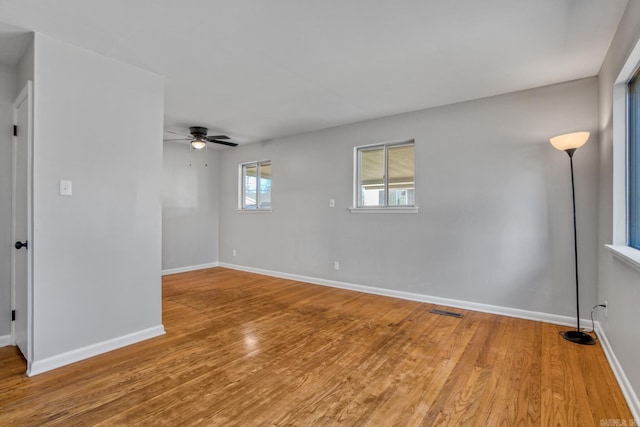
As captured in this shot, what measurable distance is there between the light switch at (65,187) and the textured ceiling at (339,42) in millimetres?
1091

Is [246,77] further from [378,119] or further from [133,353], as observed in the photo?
[133,353]

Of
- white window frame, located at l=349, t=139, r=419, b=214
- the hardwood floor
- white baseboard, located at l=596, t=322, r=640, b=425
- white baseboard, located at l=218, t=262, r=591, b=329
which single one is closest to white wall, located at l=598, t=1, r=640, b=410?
white baseboard, located at l=596, t=322, r=640, b=425

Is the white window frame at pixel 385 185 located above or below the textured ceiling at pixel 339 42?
below

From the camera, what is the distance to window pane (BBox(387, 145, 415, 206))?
4129 millimetres

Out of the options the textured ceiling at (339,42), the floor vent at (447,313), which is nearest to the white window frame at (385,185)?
the textured ceiling at (339,42)

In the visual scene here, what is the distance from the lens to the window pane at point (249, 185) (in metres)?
6.12

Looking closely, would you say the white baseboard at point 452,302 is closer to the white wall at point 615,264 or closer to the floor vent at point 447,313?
the floor vent at point 447,313

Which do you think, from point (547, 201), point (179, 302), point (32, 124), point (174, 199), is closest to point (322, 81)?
point (32, 124)

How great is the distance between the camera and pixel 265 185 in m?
5.95

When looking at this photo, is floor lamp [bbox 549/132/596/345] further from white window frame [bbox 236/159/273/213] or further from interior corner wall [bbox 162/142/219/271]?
interior corner wall [bbox 162/142/219/271]

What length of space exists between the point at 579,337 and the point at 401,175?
8.32 feet

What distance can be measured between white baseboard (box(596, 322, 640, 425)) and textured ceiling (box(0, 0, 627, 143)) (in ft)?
7.83

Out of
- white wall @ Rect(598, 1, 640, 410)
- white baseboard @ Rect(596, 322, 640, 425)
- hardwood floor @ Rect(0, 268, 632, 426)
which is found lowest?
hardwood floor @ Rect(0, 268, 632, 426)

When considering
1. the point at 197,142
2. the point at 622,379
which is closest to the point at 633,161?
the point at 622,379
